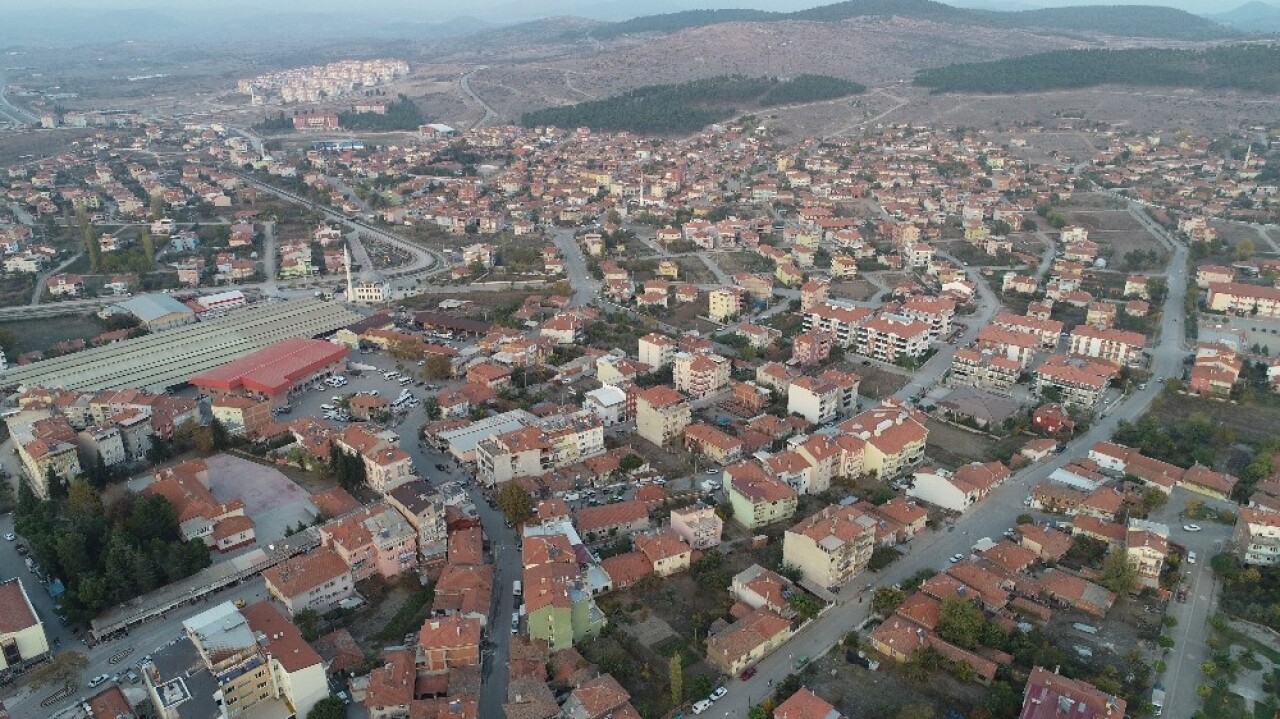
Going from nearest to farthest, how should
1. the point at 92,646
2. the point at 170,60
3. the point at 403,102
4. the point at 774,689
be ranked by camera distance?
the point at 774,689 → the point at 92,646 → the point at 403,102 → the point at 170,60

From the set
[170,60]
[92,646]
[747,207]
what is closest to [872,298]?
[747,207]

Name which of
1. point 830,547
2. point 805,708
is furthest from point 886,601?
point 805,708

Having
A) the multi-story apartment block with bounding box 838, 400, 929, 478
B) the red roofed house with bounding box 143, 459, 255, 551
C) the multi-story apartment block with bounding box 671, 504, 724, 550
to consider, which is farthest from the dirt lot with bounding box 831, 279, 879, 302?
the red roofed house with bounding box 143, 459, 255, 551

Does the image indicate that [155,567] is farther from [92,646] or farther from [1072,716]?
[1072,716]

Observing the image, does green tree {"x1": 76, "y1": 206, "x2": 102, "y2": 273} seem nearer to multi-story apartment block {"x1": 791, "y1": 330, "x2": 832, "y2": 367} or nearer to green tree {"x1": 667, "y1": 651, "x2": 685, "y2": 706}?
multi-story apartment block {"x1": 791, "y1": 330, "x2": 832, "y2": 367}

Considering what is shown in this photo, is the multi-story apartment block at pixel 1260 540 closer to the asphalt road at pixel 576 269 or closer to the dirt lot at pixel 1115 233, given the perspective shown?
the asphalt road at pixel 576 269

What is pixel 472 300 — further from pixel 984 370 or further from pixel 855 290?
pixel 984 370
